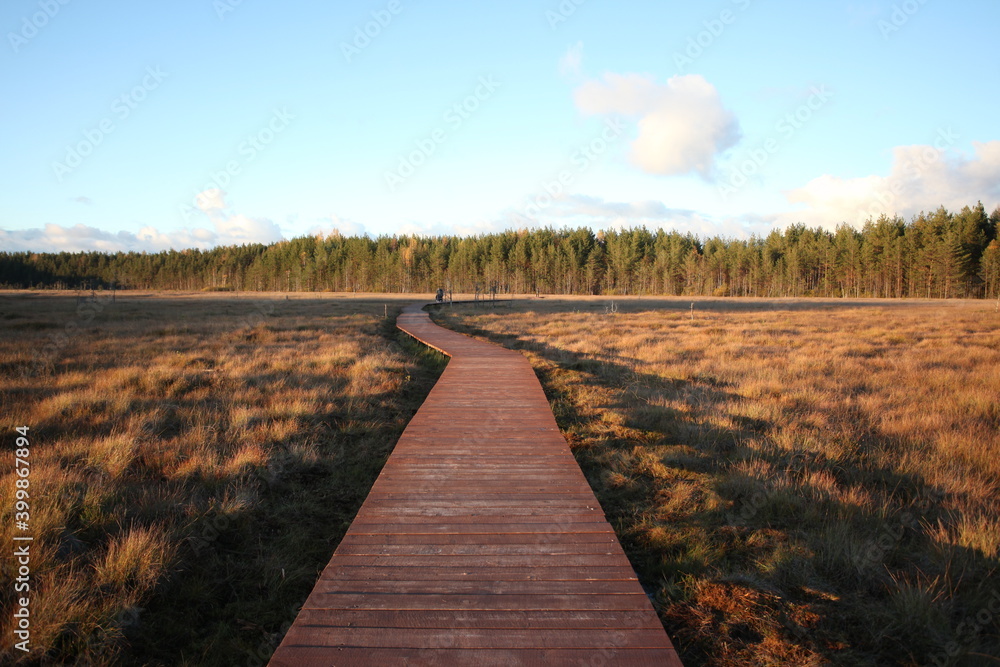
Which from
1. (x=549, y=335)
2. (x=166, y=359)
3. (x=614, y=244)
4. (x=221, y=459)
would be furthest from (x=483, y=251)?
(x=221, y=459)

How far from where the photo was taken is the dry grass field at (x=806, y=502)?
318 centimetres

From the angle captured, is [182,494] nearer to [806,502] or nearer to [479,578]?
[479,578]

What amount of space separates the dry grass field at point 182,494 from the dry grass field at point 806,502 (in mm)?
3102

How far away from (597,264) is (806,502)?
8220cm

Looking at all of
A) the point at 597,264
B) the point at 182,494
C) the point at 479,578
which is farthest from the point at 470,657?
the point at 597,264

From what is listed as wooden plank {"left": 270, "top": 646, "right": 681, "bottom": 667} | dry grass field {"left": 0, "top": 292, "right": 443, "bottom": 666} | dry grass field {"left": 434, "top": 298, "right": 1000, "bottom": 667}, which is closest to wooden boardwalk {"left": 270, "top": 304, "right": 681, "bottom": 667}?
wooden plank {"left": 270, "top": 646, "right": 681, "bottom": 667}

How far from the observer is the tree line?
61.7 m

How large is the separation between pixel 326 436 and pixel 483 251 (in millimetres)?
84255

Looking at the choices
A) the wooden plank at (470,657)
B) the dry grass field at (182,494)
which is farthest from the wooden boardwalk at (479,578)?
the dry grass field at (182,494)

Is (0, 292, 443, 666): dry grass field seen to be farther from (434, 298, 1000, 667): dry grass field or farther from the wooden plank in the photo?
(434, 298, 1000, 667): dry grass field

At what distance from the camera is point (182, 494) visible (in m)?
4.88

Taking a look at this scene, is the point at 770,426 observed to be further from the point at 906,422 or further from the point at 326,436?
the point at 326,436

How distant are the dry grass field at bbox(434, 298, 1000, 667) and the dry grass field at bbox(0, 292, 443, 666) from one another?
3.10m

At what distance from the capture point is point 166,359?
39.4 ft
